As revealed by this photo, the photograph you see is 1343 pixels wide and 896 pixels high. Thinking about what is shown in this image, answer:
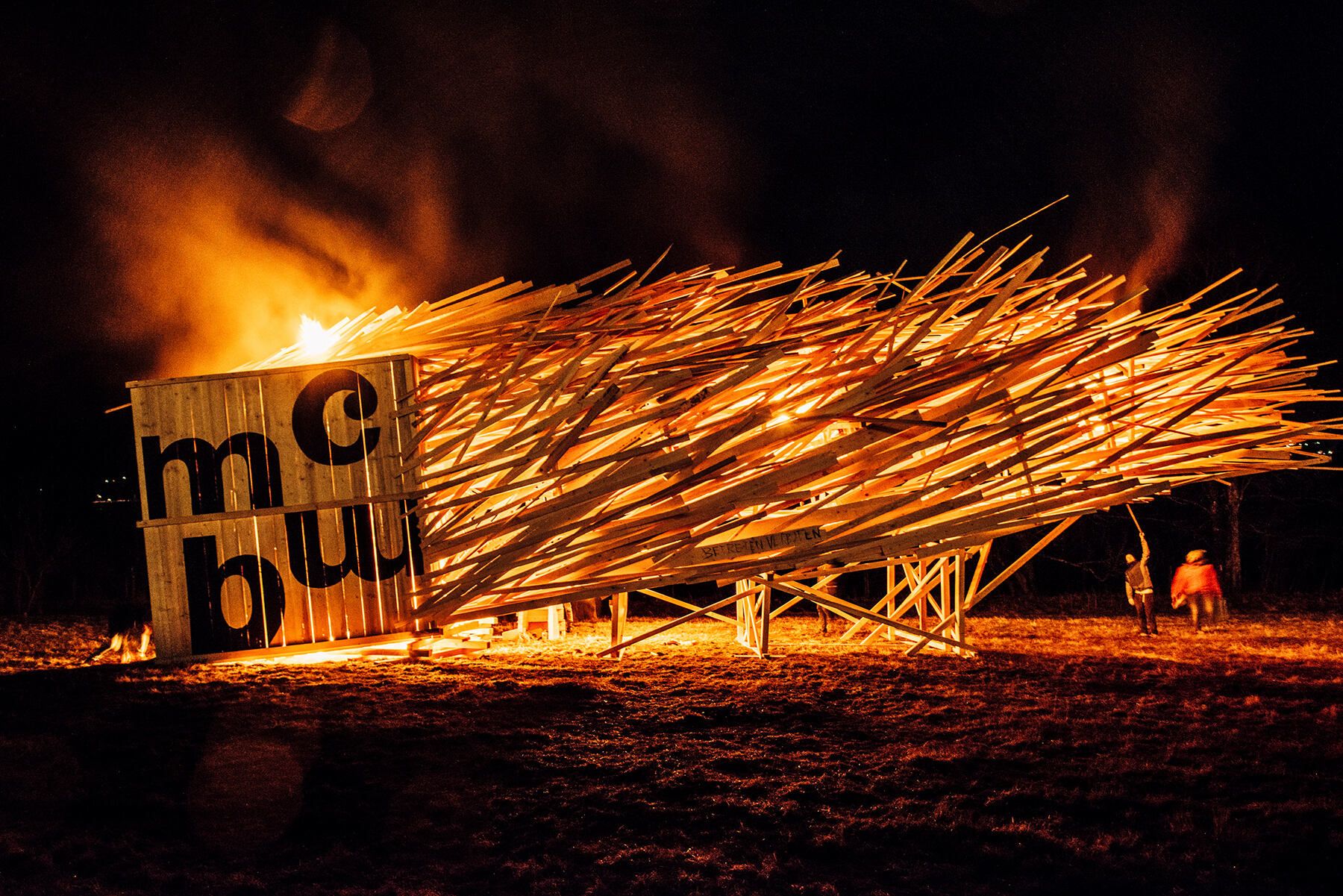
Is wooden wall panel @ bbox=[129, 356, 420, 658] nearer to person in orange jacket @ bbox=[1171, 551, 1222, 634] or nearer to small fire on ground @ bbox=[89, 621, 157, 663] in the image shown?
small fire on ground @ bbox=[89, 621, 157, 663]

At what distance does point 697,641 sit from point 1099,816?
4.75 meters

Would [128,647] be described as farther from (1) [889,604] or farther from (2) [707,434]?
(1) [889,604]

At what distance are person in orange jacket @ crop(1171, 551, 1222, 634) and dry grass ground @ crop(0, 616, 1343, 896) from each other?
4.38 meters

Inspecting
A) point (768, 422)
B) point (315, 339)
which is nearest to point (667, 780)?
point (768, 422)

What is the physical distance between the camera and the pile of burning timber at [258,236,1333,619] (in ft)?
15.6

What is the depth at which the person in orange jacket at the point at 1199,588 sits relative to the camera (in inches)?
404

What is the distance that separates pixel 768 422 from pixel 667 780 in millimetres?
1974

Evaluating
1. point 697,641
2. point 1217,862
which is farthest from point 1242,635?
point 1217,862

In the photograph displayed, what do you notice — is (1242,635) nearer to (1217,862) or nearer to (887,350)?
(887,350)

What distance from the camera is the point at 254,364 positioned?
259 inches

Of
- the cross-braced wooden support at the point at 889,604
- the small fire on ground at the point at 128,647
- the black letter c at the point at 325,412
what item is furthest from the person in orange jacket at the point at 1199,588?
the small fire on ground at the point at 128,647

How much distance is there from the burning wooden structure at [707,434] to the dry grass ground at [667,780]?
0.60m

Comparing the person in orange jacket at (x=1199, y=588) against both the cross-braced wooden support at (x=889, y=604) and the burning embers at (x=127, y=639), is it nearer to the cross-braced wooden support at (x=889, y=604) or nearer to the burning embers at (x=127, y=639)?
the cross-braced wooden support at (x=889, y=604)

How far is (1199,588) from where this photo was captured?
10273mm
